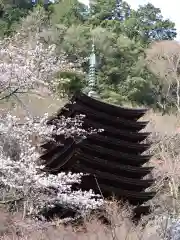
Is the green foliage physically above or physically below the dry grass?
above

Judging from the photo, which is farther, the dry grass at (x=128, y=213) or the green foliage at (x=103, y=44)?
the green foliage at (x=103, y=44)

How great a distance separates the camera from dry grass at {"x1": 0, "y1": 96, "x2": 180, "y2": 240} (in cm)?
1012

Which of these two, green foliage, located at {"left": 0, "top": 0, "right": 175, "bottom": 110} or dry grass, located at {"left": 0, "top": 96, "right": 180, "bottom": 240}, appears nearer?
dry grass, located at {"left": 0, "top": 96, "right": 180, "bottom": 240}

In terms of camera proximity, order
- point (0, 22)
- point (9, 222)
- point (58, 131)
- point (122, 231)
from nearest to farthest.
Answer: point (58, 131), point (9, 222), point (122, 231), point (0, 22)

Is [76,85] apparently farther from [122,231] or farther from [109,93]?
[122,231]

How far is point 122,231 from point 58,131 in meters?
4.98

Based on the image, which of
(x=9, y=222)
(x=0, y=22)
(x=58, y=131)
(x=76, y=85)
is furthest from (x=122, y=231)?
(x=0, y=22)

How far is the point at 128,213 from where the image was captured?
47.9ft

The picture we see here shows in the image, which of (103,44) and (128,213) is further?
(103,44)

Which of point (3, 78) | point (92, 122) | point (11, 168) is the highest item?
point (92, 122)

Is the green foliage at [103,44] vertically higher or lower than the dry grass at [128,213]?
higher

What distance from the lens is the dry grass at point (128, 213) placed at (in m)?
10.1

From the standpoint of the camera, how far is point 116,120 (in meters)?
16.8

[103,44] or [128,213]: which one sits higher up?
[103,44]
